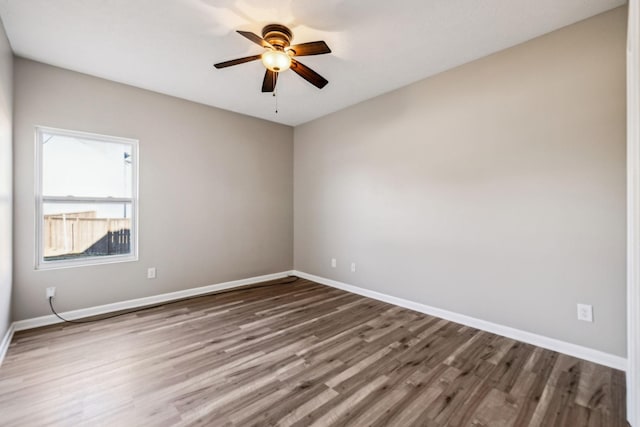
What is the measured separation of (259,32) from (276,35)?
25 cm

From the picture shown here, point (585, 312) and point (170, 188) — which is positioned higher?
point (170, 188)

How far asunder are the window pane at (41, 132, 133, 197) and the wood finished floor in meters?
1.47

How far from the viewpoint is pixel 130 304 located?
3477 millimetres

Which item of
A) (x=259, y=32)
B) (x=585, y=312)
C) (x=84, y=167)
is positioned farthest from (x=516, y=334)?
(x=84, y=167)

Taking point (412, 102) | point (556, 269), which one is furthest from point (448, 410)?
point (412, 102)

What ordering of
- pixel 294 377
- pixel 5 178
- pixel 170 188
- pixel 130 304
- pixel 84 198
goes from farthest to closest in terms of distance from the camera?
pixel 170 188
pixel 130 304
pixel 84 198
pixel 5 178
pixel 294 377

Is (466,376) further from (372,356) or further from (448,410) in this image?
(372,356)

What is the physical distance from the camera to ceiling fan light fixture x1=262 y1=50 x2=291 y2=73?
2324 mm

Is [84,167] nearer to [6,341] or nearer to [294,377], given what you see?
[6,341]

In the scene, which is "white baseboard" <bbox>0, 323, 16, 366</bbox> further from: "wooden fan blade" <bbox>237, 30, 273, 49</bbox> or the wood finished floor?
"wooden fan blade" <bbox>237, 30, 273, 49</bbox>

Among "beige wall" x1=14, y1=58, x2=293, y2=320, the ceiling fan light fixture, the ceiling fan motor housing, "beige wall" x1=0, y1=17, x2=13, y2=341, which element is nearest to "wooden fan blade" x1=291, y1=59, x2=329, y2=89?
the ceiling fan light fixture

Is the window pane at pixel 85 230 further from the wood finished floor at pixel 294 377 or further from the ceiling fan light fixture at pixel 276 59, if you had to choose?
the ceiling fan light fixture at pixel 276 59

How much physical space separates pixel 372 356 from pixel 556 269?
173cm

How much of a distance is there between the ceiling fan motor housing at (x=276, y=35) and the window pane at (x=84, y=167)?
92.7 inches
